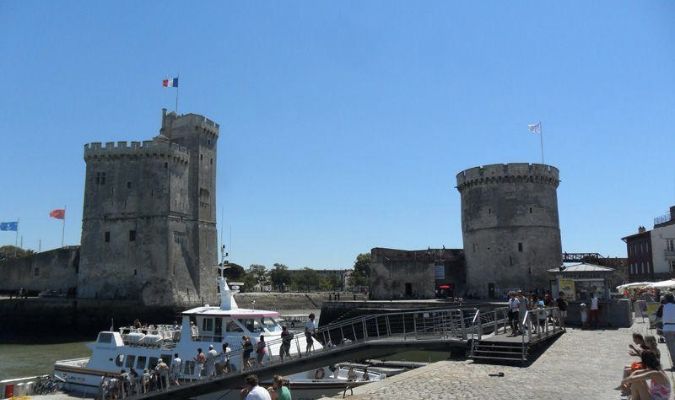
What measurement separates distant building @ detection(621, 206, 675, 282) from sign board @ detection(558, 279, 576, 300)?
3298cm

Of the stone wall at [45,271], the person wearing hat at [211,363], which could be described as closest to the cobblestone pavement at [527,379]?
the person wearing hat at [211,363]

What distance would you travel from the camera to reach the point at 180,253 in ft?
164

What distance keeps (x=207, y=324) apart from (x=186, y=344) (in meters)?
1.03

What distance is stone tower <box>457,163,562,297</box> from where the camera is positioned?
4456 cm

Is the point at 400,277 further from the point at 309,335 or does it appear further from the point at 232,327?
the point at 309,335

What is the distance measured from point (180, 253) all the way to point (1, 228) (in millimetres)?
29524

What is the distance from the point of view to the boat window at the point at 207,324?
19438 mm

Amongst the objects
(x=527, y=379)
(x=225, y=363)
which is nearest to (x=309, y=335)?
(x=225, y=363)

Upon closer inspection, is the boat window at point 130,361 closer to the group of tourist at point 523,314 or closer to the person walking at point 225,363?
the person walking at point 225,363

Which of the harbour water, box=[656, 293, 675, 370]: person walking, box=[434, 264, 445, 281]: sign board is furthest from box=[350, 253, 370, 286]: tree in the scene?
box=[656, 293, 675, 370]: person walking

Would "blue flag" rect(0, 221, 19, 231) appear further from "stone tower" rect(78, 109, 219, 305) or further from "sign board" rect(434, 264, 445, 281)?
"sign board" rect(434, 264, 445, 281)

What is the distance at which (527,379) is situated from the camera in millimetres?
11617

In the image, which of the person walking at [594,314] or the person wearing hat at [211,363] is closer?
the person wearing hat at [211,363]

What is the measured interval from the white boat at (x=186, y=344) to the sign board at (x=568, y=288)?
11.9 m
